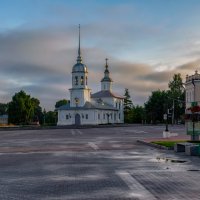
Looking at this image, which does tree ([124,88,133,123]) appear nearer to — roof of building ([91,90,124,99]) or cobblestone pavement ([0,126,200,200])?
roof of building ([91,90,124,99])

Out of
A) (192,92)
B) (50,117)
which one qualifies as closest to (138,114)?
(50,117)

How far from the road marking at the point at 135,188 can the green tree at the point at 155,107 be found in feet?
401

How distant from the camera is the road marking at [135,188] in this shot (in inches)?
412

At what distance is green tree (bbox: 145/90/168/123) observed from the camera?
447 feet

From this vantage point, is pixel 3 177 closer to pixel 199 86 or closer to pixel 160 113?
pixel 199 86

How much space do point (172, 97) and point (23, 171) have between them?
116 m

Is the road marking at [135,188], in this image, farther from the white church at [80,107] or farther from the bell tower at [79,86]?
the bell tower at [79,86]

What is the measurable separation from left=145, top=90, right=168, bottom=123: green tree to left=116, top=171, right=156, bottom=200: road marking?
122 m

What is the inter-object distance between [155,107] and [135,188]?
126 m

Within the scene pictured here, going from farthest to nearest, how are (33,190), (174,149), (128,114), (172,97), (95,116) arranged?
1. (128,114)
2. (172,97)
3. (95,116)
4. (174,149)
5. (33,190)

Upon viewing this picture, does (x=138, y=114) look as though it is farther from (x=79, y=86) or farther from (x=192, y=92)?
(x=192, y=92)

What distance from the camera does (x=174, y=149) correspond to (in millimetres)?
25516

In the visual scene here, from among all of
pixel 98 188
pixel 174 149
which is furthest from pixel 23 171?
pixel 174 149

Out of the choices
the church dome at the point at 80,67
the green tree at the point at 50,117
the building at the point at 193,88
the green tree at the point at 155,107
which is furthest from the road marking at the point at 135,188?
the green tree at the point at 50,117
